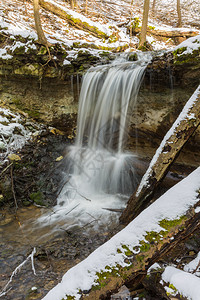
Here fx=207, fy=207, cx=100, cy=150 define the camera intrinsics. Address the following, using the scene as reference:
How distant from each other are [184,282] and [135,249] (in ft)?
1.12

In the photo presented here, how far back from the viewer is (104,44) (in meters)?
10.1

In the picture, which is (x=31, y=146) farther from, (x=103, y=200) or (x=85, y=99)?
(x=103, y=200)

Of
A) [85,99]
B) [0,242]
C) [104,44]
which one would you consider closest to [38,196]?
[0,242]

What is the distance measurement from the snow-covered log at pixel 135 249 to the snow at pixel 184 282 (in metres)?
0.14

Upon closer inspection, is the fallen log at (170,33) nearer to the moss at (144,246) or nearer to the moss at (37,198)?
the moss at (37,198)

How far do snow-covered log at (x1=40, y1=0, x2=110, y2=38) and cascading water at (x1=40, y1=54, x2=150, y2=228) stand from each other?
5.74 metres

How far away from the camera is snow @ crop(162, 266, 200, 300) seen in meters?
1.19

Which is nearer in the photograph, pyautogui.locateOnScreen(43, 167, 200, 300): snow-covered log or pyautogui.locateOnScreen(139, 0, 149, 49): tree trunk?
pyautogui.locateOnScreen(43, 167, 200, 300): snow-covered log

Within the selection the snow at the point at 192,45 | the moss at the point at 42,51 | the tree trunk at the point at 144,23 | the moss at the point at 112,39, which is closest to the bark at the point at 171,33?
the moss at the point at 112,39

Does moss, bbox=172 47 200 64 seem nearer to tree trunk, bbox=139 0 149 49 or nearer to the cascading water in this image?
the cascading water

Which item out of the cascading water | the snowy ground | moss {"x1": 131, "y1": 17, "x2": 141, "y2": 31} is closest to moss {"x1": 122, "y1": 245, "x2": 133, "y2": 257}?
the cascading water

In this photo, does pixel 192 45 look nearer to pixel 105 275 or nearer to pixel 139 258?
pixel 139 258

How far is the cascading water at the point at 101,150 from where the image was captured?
4.55 m

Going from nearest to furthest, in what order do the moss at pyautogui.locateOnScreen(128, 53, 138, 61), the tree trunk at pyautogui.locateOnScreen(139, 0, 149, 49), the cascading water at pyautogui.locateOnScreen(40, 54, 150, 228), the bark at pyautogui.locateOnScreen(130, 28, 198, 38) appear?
the cascading water at pyautogui.locateOnScreen(40, 54, 150, 228) → the moss at pyautogui.locateOnScreen(128, 53, 138, 61) → the tree trunk at pyautogui.locateOnScreen(139, 0, 149, 49) → the bark at pyautogui.locateOnScreen(130, 28, 198, 38)
